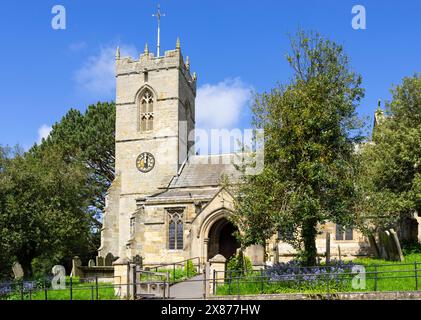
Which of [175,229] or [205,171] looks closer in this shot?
[175,229]

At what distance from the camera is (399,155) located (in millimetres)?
25703

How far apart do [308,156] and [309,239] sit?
2.99 meters

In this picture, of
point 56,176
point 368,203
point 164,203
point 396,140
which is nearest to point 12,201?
point 56,176

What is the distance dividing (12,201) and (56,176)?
439 centimetres

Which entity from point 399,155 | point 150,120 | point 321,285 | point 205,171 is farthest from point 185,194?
point 321,285

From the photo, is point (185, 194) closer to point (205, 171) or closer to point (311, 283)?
point (205, 171)

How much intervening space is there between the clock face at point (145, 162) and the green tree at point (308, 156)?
1963cm

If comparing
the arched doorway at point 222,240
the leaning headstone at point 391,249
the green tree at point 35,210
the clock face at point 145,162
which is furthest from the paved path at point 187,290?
the clock face at point 145,162

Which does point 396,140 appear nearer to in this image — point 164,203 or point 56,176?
point 164,203

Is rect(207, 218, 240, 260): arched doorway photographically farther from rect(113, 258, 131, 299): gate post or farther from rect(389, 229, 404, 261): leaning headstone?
rect(113, 258, 131, 299): gate post

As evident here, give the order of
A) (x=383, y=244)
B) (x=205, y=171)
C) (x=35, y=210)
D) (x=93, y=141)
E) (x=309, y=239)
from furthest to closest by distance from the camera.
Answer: (x=93, y=141) → (x=205, y=171) → (x=35, y=210) → (x=383, y=244) → (x=309, y=239)

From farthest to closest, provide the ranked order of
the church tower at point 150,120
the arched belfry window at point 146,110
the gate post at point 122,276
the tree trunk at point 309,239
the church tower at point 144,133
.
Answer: the arched belfry window at point 146,110, the church tower at point 150,120, the church tower at point 144,133, the gate post at point 122,276, the tree trunk at point 309,239

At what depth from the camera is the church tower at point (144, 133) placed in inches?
1515

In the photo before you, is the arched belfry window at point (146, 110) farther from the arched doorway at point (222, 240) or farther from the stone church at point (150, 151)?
the arched doorway at point (222, 240)
